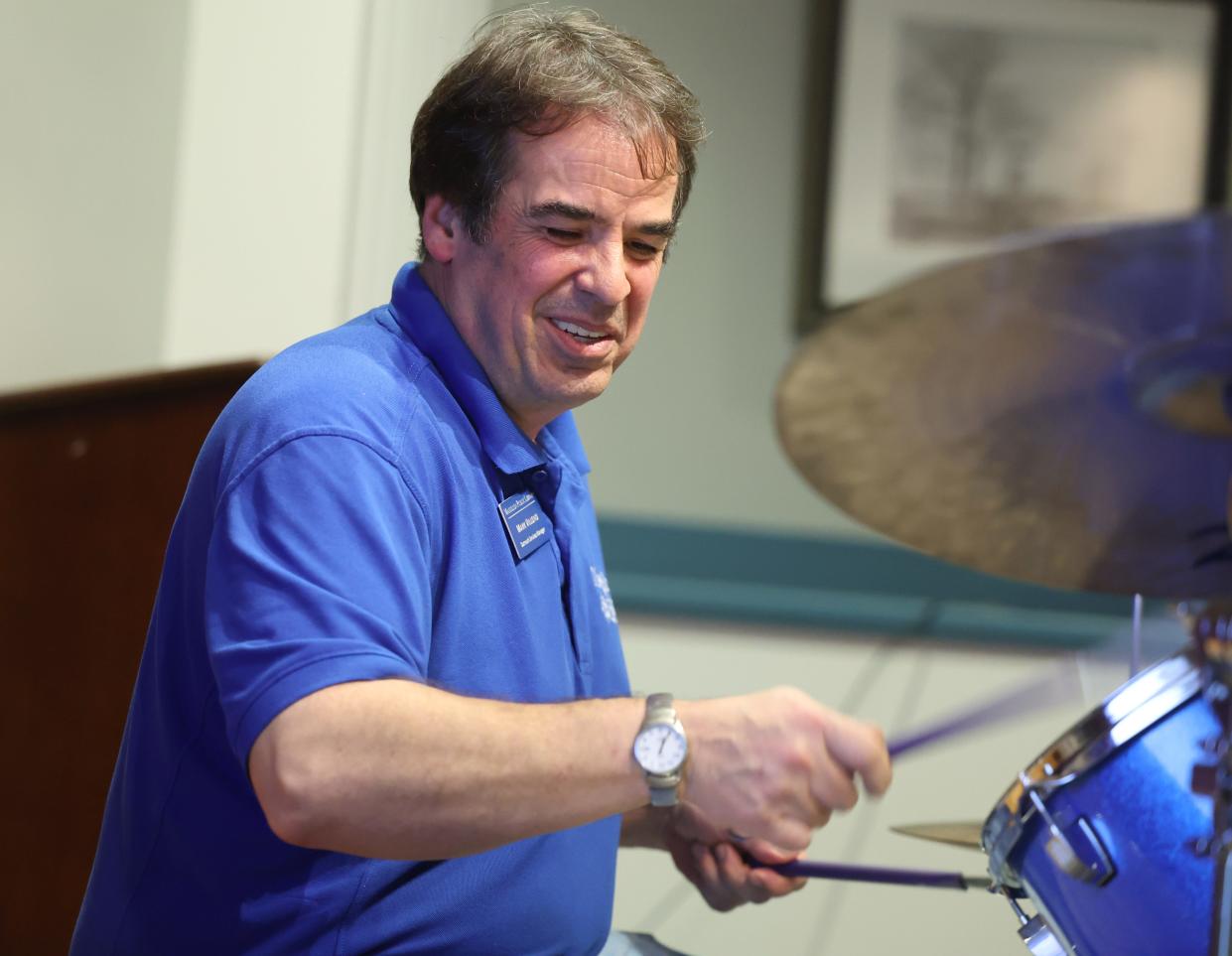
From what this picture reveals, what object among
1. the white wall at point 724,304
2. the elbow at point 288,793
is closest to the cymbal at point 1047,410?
the elbow at point 288,793

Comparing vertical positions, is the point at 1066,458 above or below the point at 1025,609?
above

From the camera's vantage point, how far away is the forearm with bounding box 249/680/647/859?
0.81 meters

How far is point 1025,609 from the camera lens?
209 cm

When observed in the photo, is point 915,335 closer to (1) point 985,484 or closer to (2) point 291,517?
(1) point 985,484

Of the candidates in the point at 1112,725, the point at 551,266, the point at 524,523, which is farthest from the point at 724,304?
the point at 1112,725

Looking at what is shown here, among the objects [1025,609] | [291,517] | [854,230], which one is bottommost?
[1025,609]

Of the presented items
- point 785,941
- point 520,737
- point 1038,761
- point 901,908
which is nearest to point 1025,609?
point 901,908

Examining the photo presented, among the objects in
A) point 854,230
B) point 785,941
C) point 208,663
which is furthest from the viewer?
point 854,230

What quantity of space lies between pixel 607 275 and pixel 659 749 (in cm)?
49

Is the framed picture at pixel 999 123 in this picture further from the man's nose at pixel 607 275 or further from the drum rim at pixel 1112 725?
the drum rim at pixel 1112 725

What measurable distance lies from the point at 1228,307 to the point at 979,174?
1598mm

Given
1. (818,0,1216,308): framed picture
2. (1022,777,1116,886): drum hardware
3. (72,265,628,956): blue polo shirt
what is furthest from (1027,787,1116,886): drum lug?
(818,0,1216,308): framed picture

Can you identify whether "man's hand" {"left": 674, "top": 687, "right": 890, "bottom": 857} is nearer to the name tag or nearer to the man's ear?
the name tag

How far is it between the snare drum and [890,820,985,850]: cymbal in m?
0.33
